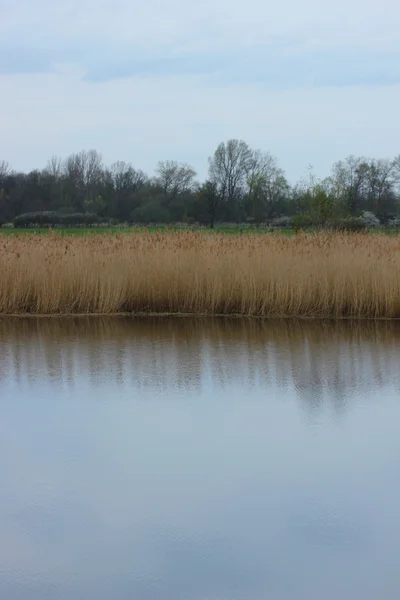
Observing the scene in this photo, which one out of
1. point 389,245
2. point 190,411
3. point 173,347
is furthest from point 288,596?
point 389,245

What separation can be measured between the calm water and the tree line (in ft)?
115

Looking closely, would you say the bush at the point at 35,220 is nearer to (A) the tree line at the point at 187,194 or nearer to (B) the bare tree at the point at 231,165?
(A) the tree line at the point at 187,194

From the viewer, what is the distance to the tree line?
4622 cm

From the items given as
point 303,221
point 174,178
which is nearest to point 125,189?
point 174,178

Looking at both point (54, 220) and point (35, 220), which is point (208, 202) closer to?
point (54, 220)

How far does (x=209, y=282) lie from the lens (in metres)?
11.2

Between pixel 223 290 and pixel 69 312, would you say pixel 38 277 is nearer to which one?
pixel 69 312

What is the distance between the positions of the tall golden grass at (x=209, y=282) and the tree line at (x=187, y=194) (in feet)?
99.2

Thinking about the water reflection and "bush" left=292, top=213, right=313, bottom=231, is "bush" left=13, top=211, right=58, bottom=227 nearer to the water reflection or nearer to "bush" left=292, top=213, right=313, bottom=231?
"bush" left=292, top=213, right=313, bottom=231

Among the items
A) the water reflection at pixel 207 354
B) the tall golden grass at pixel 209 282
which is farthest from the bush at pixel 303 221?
the water reflection at pixel 207 354

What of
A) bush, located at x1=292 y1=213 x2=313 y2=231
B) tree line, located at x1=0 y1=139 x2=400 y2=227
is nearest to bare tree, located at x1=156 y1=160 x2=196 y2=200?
tree line, located at x1=0 y1=139 x2=400 y2=227

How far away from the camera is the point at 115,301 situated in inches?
443

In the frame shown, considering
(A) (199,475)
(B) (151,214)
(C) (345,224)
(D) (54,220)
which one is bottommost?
(A) (199,475)

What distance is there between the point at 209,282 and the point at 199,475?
6859mm
